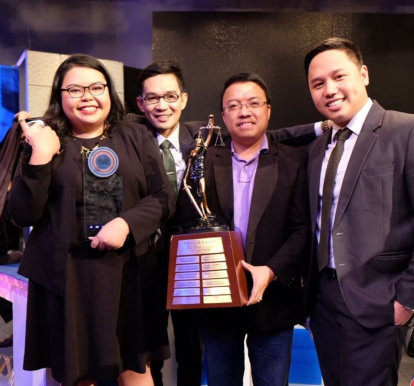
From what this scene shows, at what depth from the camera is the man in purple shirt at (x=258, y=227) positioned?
1.43 meters

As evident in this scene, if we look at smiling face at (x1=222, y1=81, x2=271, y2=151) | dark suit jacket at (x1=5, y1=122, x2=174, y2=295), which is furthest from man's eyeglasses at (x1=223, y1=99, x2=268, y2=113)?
dark suit jacket at (x1=5, y1=122, x2=174, y2=295)

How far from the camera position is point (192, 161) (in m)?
1.43

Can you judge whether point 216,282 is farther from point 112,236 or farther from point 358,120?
point 358,120

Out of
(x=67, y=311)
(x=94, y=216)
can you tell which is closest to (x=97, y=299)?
(x=67, y=311)

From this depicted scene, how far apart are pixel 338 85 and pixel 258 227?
1.71 feet

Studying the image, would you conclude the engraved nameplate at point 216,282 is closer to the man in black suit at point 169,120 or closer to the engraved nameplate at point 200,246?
the engraved nameplate at point 200,246

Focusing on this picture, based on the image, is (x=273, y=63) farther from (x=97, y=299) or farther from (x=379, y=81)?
(x=97, y=299)

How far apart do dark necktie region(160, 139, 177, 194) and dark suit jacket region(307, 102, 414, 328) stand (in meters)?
0.67

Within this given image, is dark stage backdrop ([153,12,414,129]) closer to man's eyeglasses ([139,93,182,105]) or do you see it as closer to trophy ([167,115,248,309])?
man's eyeglasses ([139,93,182,105])

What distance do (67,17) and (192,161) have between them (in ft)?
13.0

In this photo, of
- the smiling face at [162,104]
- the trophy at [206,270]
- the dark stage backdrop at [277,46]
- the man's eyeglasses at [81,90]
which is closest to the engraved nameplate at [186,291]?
the trophy at [206,270]

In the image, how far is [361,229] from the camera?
4.12ft

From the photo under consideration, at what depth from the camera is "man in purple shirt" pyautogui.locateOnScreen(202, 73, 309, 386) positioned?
143 centimetres

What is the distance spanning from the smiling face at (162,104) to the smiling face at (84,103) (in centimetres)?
40
